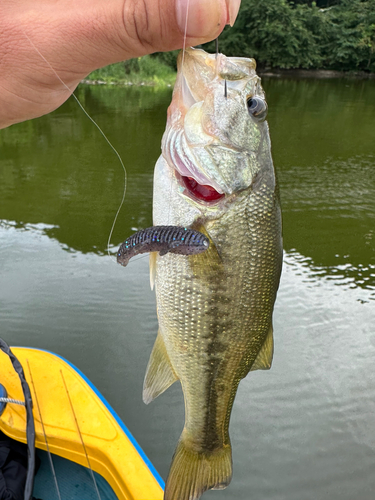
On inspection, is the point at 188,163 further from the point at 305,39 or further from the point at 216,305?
the point at 305,39

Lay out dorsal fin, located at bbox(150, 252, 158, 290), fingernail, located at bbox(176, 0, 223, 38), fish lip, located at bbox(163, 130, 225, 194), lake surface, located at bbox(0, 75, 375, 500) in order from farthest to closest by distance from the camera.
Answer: lake surface, located at bbox(0, 75, 375, 500) < dorsal fin, located at bbox(150, 252, 158, 290) < fish lip, located at bbox(163, 130, 225, 194) < fingernail, located at bbox(176, 0, 223, 38)

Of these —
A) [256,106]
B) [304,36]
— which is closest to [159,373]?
[256,106]

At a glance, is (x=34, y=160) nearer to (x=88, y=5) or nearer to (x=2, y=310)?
(x=2, y=310)

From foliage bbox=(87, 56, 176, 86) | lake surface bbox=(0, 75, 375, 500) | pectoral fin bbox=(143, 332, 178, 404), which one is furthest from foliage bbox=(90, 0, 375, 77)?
pectoral fin bbox=(143, 332, 178, 404)

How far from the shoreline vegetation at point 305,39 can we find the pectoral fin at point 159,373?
3264 cm

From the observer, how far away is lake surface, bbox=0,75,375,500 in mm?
3029

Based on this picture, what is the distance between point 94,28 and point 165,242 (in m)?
0.63

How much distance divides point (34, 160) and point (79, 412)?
24.7 feet

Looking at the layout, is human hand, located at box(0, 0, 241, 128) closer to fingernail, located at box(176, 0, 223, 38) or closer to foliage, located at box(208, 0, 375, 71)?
fingernail, located at box(176, 0, 223, 38)

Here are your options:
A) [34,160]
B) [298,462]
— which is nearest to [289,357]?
[298,462]

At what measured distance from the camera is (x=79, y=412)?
251cm

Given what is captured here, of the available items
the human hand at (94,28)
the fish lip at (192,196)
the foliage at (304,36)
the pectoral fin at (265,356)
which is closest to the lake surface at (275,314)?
the pectoral fin at (265,356)

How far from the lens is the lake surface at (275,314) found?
9.94 ft

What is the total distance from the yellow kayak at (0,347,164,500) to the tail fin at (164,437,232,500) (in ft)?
2.24
